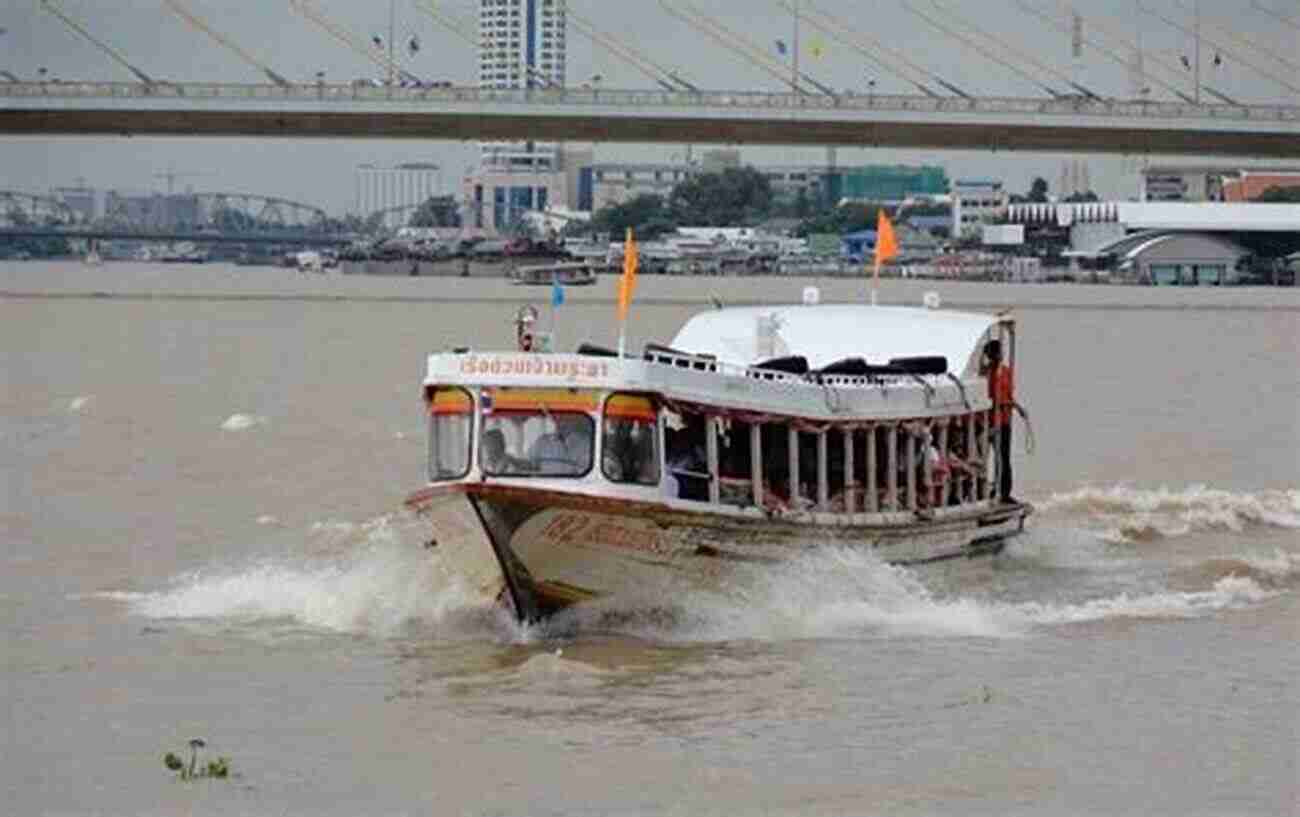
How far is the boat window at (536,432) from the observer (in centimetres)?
1856

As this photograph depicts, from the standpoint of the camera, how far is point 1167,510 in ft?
93.0

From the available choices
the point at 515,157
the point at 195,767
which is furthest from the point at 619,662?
the point at 515,157

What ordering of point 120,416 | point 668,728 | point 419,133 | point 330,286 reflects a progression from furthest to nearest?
point 330,286, point 419,133, point 120,416, point 668,728

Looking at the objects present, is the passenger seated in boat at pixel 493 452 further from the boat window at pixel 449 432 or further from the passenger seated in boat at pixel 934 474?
the passenger seated in boat at pixel 934 474

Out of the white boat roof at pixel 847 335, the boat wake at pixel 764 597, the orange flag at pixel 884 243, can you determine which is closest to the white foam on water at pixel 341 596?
the boat wake at pixel 764 597

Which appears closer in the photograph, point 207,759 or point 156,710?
point 207,759

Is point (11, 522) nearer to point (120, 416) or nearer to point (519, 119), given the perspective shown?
point (120, 416)

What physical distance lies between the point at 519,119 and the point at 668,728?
60.6m

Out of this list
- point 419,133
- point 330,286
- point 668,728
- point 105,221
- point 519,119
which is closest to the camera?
point 668,728

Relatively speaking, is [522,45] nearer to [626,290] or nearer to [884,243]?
[884,243]

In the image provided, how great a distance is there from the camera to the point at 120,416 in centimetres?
3775

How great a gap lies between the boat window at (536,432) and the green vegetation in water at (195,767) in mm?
3449

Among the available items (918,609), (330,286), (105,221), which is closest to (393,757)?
(918,609)

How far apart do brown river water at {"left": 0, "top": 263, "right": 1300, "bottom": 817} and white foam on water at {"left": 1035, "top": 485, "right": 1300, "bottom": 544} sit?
0.21 feet
